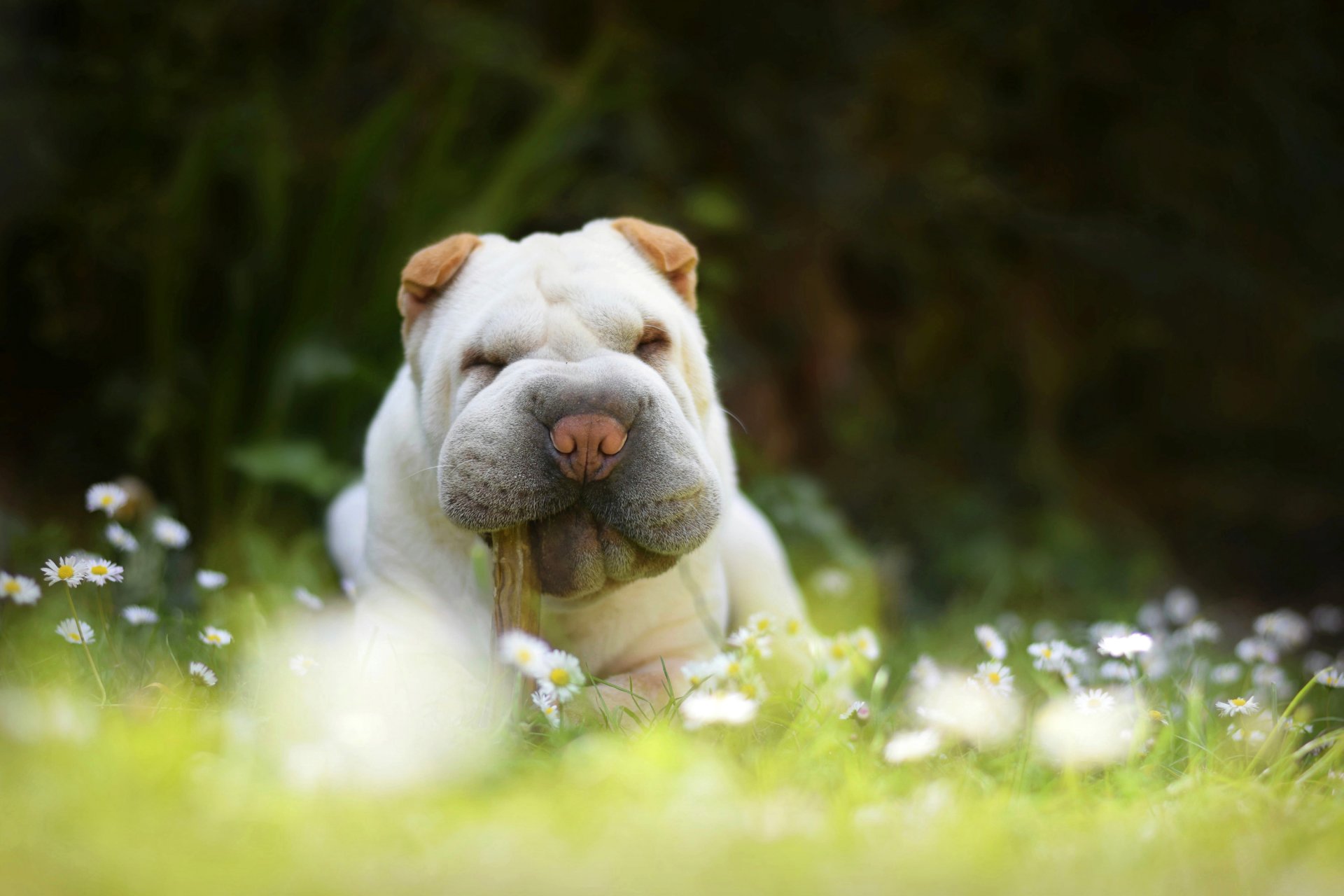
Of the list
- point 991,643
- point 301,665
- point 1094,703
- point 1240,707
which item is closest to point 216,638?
point 301,665

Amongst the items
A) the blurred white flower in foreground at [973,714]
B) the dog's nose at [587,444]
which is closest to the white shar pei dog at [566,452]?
the dog's nose at [587,444]

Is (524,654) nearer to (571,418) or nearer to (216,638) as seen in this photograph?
(571,418)

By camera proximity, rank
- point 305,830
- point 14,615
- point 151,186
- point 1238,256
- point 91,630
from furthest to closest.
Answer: point 1238,256 < point 151,186 < point 14,615 < point 91,630 < point 305,830

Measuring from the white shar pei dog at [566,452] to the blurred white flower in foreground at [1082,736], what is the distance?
0.76m

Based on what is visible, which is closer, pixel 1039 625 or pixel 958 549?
pixel 1039 625

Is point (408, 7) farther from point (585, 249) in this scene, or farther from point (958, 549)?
point (958, 549)

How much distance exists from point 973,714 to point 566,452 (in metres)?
0.93

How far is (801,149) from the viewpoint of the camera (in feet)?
16.8

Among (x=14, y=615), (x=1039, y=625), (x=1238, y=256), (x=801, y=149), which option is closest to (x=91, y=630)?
(x=14, y=615)

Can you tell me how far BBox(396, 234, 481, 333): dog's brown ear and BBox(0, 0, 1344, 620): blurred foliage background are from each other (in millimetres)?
1360

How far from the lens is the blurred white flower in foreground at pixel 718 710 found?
5.98 ft

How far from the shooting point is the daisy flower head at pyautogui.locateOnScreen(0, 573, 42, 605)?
7.97 ft

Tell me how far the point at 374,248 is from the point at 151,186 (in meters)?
0.87

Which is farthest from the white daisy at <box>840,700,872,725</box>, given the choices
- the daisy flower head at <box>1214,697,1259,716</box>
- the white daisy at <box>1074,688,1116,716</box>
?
the daisy flower head at <box>1214,697,1259,716</box>
